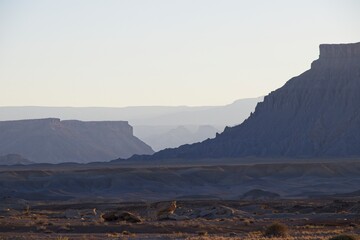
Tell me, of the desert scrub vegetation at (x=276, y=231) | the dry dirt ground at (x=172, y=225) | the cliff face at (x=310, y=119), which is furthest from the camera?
the cliff face at (x=310, y=119)

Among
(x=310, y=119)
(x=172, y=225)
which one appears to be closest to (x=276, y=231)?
(x=172, y=225)

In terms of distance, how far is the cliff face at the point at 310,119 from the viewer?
486 ft

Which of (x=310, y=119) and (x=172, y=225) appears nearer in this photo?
(x=172, y=225)

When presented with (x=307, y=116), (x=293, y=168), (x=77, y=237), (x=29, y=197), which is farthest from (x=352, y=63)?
(x=77, y=237)

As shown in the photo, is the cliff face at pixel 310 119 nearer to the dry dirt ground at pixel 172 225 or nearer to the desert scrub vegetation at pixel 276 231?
the dry dirt ground at pixel 172 225

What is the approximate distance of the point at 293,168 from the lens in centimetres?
12619

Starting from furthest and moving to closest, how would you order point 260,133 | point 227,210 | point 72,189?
point 260,133 < point 72,189 < point 227,210

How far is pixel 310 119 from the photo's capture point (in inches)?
6004

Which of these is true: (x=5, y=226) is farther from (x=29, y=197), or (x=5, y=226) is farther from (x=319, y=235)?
(x=29, y=197)

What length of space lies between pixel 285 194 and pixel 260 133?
1911 inches

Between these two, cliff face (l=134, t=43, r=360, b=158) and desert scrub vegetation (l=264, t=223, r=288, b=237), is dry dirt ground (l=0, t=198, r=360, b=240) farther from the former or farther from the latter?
cliff face (l=134, t=43, r=360, b=158)

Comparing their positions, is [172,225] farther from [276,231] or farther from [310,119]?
[310,119]

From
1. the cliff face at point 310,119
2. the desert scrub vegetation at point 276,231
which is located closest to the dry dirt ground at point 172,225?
the desert scrub vegetation at point 276,231

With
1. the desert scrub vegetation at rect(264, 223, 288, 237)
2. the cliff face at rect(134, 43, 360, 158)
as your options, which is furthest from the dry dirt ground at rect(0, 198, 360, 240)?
the cliff face at rect(134, 43, 360, 158)
